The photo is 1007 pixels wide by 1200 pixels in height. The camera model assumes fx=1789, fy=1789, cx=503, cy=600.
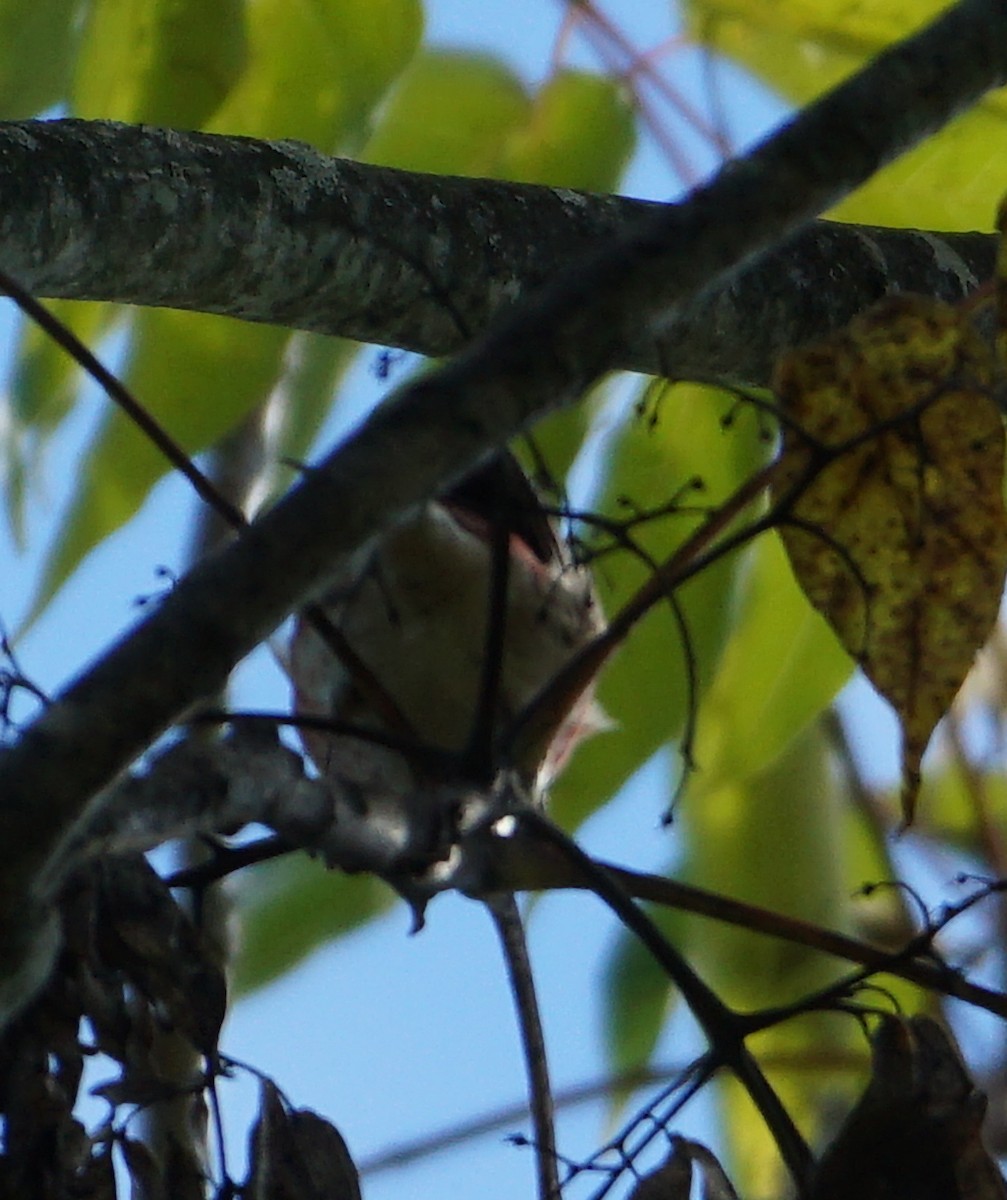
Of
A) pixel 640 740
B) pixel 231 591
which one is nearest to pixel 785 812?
pixel 640 740

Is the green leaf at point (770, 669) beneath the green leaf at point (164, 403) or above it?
beneath

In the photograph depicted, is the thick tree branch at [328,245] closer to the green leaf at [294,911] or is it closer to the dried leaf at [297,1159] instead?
the dried leaf at [297,1159]

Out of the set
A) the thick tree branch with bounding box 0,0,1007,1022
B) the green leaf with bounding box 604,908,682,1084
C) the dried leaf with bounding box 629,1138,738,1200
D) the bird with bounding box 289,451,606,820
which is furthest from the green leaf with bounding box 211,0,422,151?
the green leaf with bounding box 604,908,682,1084

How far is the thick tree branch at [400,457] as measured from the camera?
60cm

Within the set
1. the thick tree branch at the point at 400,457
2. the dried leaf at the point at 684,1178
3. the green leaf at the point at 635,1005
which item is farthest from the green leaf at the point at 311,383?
the thick tree branch at the point at 400,457

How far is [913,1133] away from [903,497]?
1.18ft

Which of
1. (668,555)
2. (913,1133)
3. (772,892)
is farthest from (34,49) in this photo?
(772,892)

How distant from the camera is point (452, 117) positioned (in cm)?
191

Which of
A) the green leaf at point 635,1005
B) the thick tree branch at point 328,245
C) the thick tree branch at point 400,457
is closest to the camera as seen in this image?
the thick tree branch at point 400,457

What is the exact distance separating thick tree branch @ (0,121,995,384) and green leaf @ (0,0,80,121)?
1.10 feet

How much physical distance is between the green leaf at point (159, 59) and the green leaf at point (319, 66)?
5cm

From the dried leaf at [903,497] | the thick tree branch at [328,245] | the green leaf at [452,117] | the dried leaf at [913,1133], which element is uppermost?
the green leaf at [452,117]

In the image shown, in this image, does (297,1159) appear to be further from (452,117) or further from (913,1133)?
(452,117)

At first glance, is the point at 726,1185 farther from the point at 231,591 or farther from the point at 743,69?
the point at 743,69
